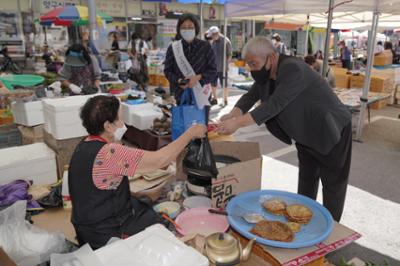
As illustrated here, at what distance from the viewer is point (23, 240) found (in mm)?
1592

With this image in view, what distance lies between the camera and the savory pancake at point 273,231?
4.72 feet

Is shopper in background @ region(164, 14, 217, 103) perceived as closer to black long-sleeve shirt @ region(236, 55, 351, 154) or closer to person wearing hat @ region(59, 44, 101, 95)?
person wearing hat @ region(59, 44, 101, 95)

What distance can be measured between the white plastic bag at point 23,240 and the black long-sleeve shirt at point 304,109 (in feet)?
4.25

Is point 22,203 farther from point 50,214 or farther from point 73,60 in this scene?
point 73,60

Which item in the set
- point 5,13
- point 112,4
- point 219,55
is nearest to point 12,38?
point 5,13

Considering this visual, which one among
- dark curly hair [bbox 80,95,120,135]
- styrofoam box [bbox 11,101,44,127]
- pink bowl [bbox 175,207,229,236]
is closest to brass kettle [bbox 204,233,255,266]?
pink bowl [bbox 175,207,229,236]

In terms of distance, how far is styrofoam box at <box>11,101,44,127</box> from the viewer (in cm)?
323

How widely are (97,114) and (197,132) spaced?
1.78 ft

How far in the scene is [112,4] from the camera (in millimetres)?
15602

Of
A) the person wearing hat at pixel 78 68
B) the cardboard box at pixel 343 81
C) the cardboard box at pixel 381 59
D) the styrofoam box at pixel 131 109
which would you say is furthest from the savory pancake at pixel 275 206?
the cardboard box at pixel 381 59

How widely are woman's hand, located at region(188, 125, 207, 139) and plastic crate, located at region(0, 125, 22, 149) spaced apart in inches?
102

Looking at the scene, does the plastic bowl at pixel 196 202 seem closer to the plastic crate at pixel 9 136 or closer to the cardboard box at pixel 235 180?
the cardboard box at pixel 235 180

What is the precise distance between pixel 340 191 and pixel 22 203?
1.99 m

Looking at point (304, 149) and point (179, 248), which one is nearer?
point (179, 248)
